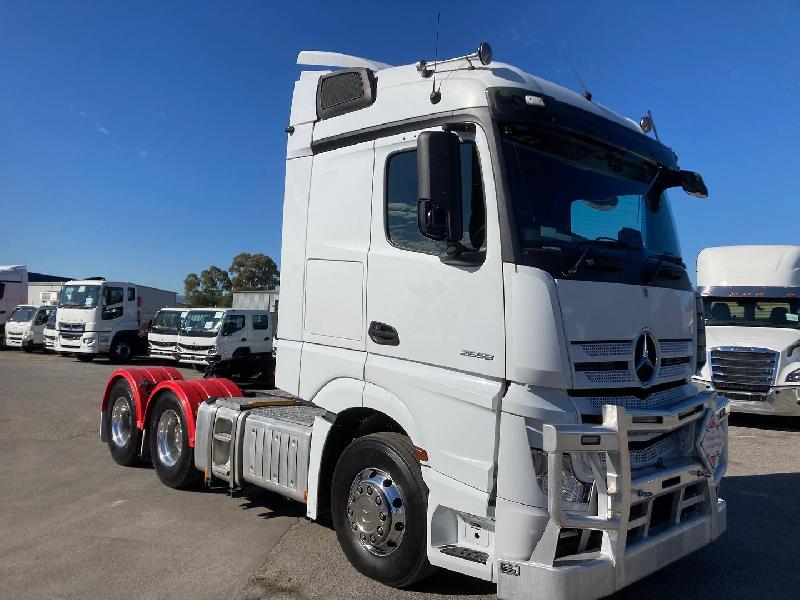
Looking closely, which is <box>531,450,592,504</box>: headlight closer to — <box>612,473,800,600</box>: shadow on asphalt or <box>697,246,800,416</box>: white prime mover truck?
<box>612,473,800,600</box>: shadow on asphalt

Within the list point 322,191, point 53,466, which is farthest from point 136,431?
point 322,191

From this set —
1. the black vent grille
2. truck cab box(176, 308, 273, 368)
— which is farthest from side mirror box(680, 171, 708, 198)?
truck cab box(176, 308, 273, 368)

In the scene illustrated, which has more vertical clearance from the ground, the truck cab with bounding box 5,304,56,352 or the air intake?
the air intake

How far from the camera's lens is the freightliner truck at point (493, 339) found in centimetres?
333

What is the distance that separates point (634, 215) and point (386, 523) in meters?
2.64

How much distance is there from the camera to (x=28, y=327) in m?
26.8

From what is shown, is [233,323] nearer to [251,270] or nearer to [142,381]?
[142,381]

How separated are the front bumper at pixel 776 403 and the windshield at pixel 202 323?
14578 mm

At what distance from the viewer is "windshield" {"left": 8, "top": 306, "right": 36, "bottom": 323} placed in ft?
89.0

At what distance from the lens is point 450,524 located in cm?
371

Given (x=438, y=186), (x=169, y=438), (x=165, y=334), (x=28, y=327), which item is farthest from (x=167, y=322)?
(x=438, y=186)

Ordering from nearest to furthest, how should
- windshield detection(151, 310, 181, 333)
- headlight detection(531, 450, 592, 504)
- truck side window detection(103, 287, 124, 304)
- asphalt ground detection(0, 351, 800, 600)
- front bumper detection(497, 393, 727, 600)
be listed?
front bumper detection(497, 393, 727, 600)
headlight detection(531, 450, 592, 504)
asphalt ground detection(0, 351, 800, 600)
windshield detection(151, 310, 181, 333)
truck side window detection(103, 287, 124, 304)

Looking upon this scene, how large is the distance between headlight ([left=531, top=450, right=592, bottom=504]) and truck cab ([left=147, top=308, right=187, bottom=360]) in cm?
1911

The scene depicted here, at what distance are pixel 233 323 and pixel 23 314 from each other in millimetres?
13336
